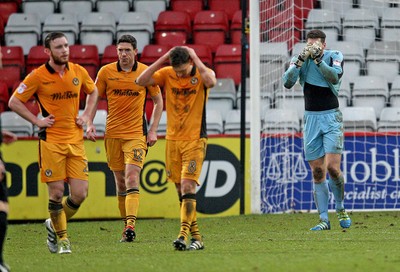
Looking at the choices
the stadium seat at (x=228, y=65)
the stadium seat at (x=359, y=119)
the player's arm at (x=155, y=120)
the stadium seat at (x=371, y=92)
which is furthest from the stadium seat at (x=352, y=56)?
the player's arm at (x=155, y=120)

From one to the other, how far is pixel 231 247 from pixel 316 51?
9.67ft

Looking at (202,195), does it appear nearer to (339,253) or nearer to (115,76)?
(115,76)

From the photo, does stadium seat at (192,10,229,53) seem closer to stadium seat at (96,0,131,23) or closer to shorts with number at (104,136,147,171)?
stadium seat at (96,0,131,23)

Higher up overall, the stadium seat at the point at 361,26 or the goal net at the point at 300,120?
the stadium seat at the point at 361,26

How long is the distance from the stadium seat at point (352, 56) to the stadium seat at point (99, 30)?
4491 millimetres

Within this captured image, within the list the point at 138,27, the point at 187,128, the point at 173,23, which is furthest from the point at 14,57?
the point at 187,128

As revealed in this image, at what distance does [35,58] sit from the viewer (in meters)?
19.3

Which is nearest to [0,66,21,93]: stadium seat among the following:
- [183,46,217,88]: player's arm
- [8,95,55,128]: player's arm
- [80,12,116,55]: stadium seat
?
[80,12,116,55]: stadium seat

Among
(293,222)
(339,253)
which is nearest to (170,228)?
(293,222)

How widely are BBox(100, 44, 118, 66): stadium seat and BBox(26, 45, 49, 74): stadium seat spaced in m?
1.07

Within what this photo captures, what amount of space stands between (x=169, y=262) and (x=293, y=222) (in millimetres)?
5651

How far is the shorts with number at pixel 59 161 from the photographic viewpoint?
1025cm

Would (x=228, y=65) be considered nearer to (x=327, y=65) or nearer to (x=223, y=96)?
(x=223, y=96)

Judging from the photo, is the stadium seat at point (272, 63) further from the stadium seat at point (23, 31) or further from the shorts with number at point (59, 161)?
the shorts with number at point (59, 161)
